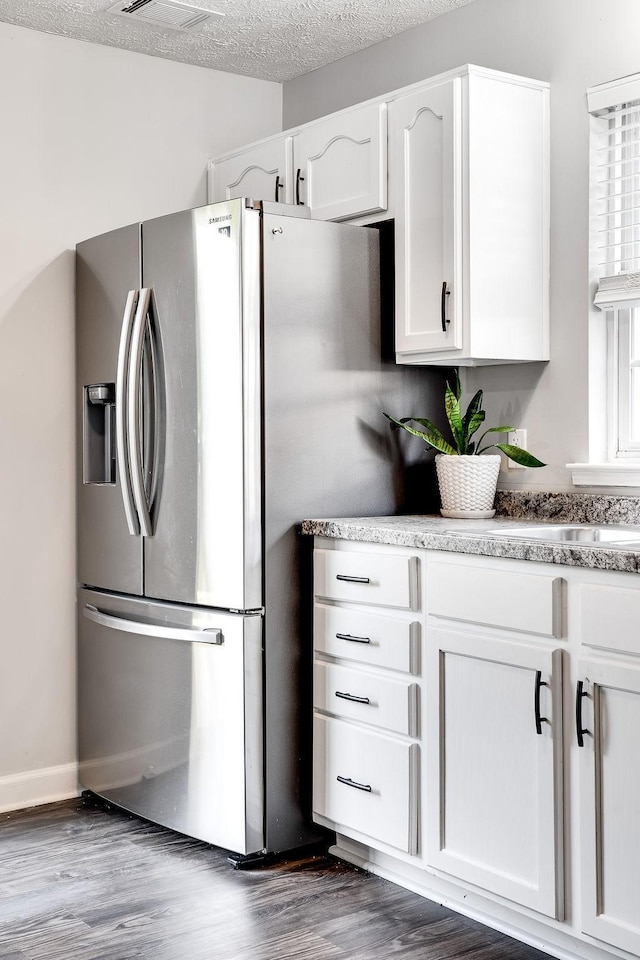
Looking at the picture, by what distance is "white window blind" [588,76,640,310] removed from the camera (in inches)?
110

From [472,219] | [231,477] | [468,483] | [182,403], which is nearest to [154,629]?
[231,477]

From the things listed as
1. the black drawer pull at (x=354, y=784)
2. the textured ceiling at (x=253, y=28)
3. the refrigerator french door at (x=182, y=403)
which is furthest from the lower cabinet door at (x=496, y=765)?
the textured ceiling at (x=253, y=28)

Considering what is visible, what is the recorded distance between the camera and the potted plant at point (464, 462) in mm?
3014

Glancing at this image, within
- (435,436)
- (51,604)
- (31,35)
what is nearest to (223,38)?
(31,35)

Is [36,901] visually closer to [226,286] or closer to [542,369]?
[226,286]

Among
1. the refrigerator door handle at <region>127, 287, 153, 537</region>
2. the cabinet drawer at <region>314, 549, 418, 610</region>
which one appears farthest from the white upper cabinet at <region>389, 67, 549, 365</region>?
the refrigerator door handle at <region>127, 287, 153, 537</region>

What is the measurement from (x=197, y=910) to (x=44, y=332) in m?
1.86

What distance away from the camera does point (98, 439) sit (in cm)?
338

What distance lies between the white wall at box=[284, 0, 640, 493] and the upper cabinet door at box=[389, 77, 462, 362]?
340 millimetres

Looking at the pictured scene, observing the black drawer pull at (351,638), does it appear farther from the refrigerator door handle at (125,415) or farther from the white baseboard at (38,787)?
the white baseboard at (38,787)

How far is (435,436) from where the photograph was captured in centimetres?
306

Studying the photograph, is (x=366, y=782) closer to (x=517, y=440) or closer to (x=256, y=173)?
(x=517, y=440)

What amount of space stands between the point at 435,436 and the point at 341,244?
24.2 inches

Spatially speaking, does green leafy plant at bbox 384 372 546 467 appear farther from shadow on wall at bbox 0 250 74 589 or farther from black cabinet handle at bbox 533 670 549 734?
shadow on wall at bbox 0 250 74 589
